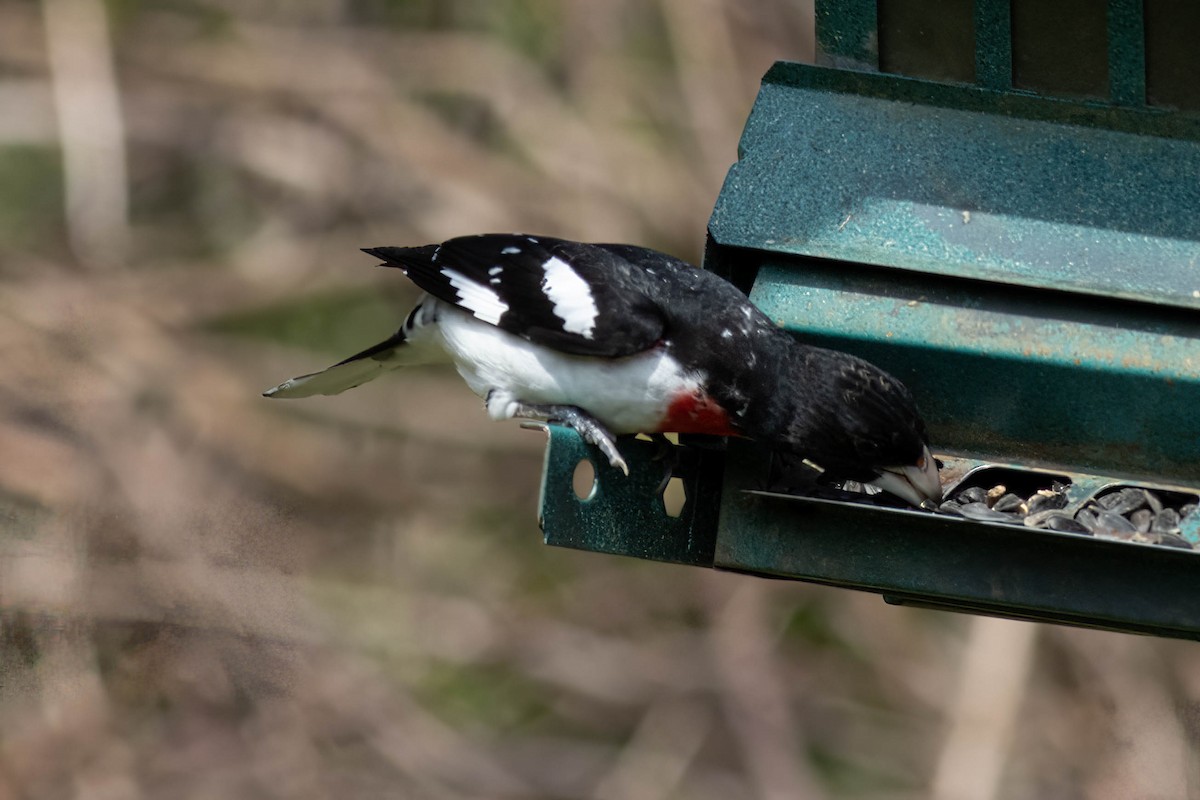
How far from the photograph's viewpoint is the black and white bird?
333 centimetres

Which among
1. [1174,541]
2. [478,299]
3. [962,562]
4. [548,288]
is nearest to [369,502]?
[478,299]

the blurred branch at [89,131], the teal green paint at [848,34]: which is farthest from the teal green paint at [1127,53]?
the blurred branch at [89,131]

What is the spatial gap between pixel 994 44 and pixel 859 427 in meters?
1.14

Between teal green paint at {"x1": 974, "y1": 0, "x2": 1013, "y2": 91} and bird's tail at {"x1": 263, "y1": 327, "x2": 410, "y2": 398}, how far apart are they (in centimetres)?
185

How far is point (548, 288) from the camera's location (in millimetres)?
3758

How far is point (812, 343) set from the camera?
3.56 meters

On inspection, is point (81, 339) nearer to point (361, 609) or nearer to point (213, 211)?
point (213, 211)

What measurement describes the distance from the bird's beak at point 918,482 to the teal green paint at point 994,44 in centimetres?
110

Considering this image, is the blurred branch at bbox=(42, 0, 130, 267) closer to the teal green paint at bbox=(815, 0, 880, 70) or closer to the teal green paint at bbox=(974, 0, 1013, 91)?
the teal green paint at bbox=(815, 0, 880, 70)

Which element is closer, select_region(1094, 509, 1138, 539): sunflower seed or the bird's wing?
select_region(1094, 509, 1138, 539): sunflower seed

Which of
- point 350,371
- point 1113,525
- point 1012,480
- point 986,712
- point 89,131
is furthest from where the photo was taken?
point 89,131

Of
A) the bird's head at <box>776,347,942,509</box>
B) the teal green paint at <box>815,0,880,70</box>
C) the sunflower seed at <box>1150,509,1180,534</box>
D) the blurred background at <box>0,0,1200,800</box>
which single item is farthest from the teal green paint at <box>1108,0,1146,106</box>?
the blurred background at <box>0,0,1200,800</box>

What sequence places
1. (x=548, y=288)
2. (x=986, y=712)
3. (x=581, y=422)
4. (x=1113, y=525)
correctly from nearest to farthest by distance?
(x=1113, y=525), (x=581, y=422), (x=548, y=288), (x=986, y=712)

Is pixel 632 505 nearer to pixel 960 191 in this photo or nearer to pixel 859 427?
pixel 859 427
